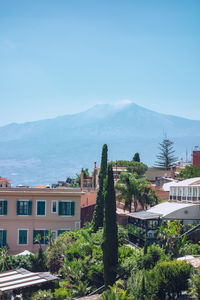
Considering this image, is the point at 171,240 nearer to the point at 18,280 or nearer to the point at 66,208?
the point at 18,280

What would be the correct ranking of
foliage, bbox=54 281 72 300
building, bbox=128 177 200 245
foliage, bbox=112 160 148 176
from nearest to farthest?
foliage, bbox=54 281 72 300
building, bbox=128 177 200 245
foliage, bbox=112 160 148 176

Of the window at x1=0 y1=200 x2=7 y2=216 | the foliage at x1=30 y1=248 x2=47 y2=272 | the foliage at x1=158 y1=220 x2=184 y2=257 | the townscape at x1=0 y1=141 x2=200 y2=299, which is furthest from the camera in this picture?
the window at x1=0 y1=200 x2=7 y2=216

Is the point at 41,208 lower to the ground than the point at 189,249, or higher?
higher

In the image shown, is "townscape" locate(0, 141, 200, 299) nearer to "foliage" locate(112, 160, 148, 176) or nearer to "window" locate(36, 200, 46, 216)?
"window" locate(36, 200, 46, 216)

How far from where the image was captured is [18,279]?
26750 mm

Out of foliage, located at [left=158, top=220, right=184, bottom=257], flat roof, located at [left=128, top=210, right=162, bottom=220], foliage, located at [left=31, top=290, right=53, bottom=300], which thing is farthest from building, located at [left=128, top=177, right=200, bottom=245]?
foliage, located at [left=31, top=290, right=53, bottom=300]

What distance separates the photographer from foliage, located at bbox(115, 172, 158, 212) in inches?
1591

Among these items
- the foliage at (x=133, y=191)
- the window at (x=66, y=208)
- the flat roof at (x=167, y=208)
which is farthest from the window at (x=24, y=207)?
the flat roof at (x=167, y=208)

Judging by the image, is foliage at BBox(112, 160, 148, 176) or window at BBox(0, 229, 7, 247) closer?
window at BBox(0, 229, 7, 247)

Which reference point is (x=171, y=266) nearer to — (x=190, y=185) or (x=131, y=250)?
(x=131, y=250)

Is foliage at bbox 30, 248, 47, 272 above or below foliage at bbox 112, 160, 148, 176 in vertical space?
below

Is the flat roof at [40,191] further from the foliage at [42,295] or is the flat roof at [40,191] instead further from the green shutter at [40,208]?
the foliage at [42,295]

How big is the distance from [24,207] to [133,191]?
9338mm

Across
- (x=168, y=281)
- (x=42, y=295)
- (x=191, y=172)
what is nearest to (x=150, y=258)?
(x=168, y=281)
